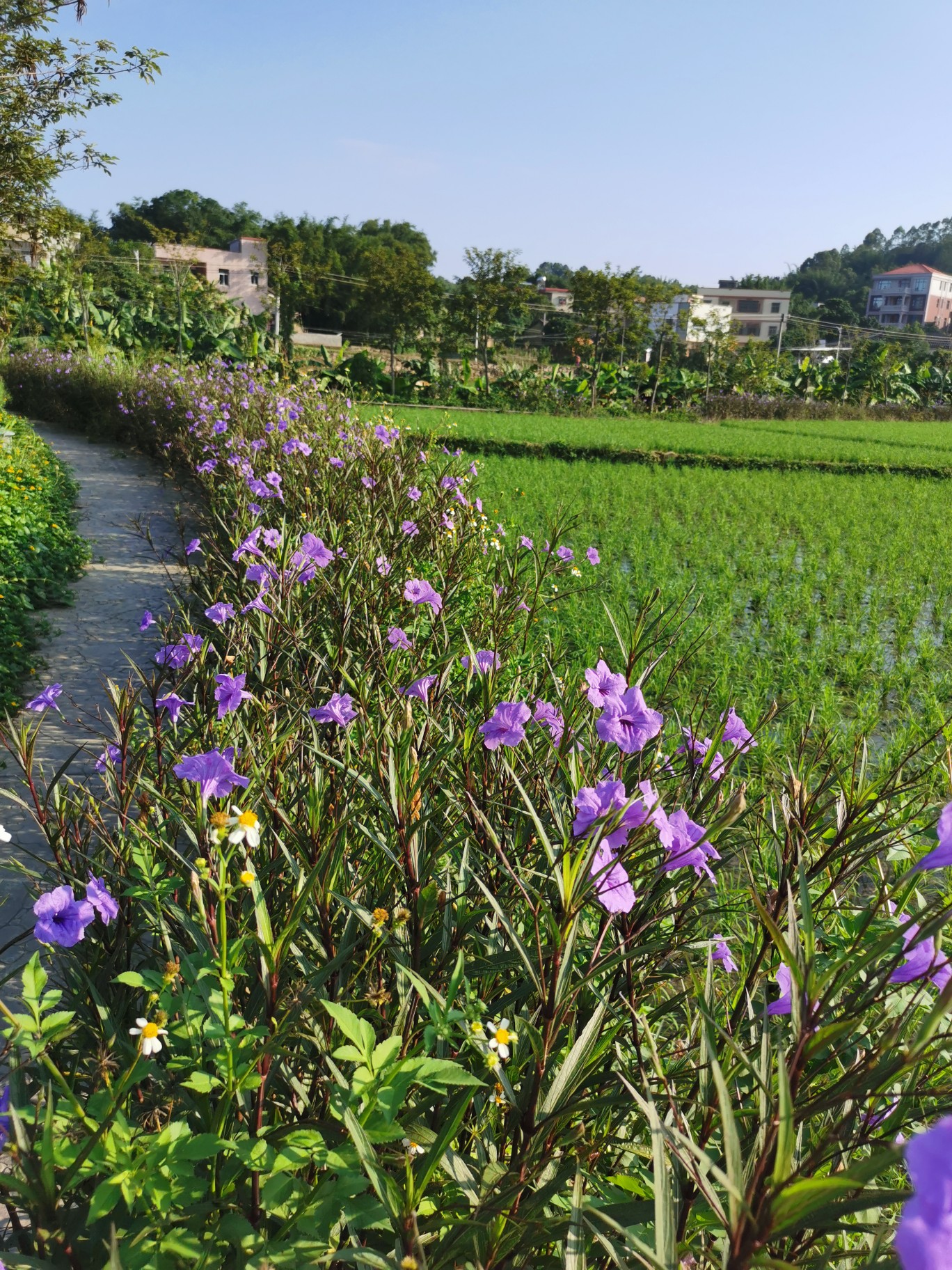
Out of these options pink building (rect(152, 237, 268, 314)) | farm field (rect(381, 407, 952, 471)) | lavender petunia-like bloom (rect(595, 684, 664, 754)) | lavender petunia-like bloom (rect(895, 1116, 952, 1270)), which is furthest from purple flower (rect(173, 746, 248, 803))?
pink building (rect(152, 237, 268, 314))

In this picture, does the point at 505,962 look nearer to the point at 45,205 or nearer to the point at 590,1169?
the point at 590,1169

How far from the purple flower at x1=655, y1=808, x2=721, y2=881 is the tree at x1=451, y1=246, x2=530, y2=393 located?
22898mm

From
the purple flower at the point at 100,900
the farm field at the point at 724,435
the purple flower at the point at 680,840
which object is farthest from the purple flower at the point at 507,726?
the farm field at the point at 724,435

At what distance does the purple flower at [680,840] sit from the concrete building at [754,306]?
67.3m

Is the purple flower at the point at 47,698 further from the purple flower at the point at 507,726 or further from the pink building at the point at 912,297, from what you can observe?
the pink building at the point at 912,297

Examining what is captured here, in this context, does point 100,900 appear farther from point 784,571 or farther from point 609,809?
point 784,571

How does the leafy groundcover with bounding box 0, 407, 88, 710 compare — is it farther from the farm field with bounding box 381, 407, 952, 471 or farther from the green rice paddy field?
the farm field with bounding box 381, 407, 952, 471

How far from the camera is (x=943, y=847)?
21.5 inches

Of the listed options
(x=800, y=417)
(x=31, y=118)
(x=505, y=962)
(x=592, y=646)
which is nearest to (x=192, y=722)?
(x=505, y=962)

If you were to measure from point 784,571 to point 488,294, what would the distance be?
1891 cm

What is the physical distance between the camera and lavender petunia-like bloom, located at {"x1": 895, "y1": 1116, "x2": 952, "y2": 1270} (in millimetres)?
297

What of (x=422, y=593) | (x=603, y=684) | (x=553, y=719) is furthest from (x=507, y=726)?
(x=422, y=593)

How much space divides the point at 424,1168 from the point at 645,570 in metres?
5.40

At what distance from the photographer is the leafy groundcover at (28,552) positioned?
3.85 metres
